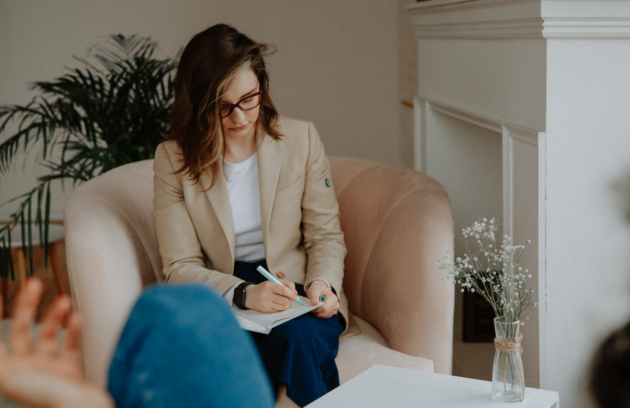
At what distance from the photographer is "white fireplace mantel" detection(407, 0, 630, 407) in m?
1.45

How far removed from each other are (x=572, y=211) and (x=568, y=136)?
0.18m

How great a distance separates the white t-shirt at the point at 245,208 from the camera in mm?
1709

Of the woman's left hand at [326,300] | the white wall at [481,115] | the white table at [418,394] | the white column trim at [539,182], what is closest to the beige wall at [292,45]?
the white wall at [481,115]

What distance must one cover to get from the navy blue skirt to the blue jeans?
2.82 feet

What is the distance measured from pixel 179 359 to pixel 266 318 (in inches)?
36.6

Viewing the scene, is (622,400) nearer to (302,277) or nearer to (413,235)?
(413,235)

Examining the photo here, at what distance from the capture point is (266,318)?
1408 mm

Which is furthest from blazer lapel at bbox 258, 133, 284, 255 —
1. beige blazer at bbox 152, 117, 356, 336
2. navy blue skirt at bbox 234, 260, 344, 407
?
navy blue skirt at bbox 234, 260, 344, 407

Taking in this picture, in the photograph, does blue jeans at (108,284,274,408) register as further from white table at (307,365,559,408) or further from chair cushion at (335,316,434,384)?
chair cushion at (335,316,434,384)

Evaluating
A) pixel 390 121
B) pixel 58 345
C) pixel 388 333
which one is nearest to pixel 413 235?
pixel 388 333

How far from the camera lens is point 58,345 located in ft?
1.68

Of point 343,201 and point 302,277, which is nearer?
point 302,277

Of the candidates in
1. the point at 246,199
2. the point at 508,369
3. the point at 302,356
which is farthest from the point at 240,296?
the point at 508,369

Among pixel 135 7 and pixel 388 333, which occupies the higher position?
pixel 135 7
